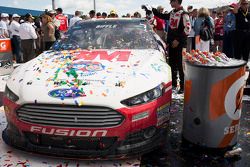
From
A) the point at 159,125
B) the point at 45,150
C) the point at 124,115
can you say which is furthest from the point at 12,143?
the point at 159,125

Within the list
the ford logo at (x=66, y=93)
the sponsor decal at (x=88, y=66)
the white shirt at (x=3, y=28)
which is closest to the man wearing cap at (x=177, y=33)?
the sponsor decal at (x=88, y=66)

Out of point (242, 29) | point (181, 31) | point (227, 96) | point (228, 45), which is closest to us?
point (227, 96)

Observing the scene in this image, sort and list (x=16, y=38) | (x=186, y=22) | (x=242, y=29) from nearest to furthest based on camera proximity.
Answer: (x=186, y=22) < (x=242, y=29) < (x=16, y=38)

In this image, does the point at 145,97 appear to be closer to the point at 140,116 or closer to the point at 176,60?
the point at 140,116

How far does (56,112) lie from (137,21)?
2.46m

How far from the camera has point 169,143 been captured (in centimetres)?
363

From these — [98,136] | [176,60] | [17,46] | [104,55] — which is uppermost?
[104,55]

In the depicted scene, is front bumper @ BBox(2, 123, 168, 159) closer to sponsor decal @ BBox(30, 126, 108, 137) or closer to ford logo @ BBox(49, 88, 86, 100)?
sponsor decal @ BBox(30, 126, 108, 137)

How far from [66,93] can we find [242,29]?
5524 mm

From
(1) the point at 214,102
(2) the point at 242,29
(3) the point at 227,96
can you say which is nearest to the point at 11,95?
(1) the point at 214,102

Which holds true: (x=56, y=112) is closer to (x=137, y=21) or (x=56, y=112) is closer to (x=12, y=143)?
(x=12, y=143)

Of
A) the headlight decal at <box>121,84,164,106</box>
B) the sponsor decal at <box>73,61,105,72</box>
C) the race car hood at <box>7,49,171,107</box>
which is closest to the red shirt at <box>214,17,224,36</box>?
the race car hood at <box>7,49,171,107</box>

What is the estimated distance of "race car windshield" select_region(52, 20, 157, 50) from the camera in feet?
14.0

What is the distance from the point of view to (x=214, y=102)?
3.06 meters
